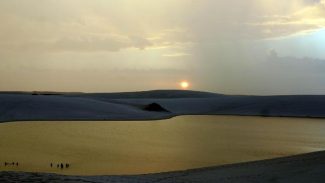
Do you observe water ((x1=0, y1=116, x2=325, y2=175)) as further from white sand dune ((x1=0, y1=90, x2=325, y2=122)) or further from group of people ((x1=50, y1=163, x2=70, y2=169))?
white sand dune ((x1=0, y1=90, x2=325, y2=122))

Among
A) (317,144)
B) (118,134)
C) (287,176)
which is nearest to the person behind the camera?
(287,176)

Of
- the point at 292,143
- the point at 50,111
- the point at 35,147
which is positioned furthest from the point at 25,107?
the point at 292,143

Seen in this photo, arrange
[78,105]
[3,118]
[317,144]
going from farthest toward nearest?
[78,105], [3,118], [317,144]

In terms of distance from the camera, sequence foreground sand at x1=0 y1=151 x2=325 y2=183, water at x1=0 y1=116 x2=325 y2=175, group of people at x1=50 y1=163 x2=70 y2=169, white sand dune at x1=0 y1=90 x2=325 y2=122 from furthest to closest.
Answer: white sand dune at x1=0 y1=90 x2=325 y2=122
water at x1=0 y1=116 x2=325 y2=175
group of people at x1=50 y1=163 x2=70 y2=169
foreground sand at x1=0 y1=151 x2=325 y2=183

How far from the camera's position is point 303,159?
9.57m

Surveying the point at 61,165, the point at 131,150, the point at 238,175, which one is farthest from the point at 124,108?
the point at 238,175

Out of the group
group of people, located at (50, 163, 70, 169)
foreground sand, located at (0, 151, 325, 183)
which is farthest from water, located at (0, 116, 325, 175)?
foreground sand, located at (0, 151, 325, 183)

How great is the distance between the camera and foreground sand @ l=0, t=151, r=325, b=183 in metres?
7.01

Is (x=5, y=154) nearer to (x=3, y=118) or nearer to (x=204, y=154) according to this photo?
(x=204, y=154)

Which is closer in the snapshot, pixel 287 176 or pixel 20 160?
pixel 287 176

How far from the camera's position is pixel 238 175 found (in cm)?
815

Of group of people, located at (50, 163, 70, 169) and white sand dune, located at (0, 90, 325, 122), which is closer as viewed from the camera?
group of people, located at (50, 163, 70, 169)

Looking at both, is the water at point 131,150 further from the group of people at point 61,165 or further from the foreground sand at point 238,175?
the foreground sand at point 238,175

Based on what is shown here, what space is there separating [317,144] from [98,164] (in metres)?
8.10
